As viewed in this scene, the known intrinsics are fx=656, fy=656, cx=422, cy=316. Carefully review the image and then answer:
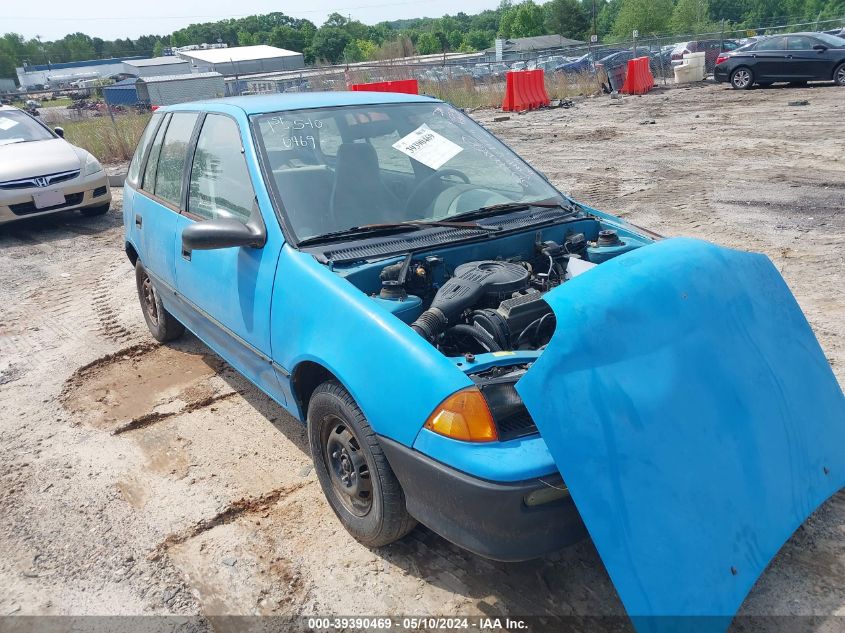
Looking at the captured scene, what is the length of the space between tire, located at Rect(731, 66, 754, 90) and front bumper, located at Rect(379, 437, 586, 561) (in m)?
21.1

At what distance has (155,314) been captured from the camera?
17.5ft

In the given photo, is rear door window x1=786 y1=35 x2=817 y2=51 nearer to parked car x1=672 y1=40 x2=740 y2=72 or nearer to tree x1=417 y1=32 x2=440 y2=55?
parked car x1=672 y1=40 x2=740 y2=72

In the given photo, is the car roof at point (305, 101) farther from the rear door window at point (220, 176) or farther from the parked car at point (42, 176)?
the parked car at point (42, 176)

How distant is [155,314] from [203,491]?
2341 mm

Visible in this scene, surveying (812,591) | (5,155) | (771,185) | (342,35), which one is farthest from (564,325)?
(342,35)

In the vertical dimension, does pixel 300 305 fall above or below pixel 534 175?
below

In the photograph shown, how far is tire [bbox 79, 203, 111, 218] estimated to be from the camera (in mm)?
10195

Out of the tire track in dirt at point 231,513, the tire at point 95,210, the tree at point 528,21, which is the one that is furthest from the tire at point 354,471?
the tree at point 528,21

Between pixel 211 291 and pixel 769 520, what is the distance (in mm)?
2955

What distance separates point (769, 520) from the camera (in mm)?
2320

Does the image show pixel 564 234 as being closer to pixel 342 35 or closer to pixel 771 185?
pixel 771 185

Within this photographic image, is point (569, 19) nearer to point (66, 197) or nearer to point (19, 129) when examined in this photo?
point (19, 129)

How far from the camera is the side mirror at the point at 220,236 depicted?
3156 mm

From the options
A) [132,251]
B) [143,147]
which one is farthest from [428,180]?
[132,251]
